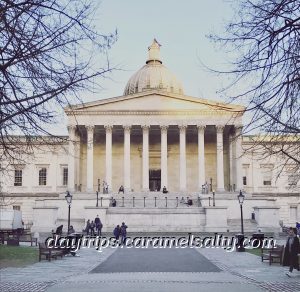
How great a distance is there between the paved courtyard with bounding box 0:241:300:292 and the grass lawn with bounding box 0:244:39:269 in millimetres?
1046

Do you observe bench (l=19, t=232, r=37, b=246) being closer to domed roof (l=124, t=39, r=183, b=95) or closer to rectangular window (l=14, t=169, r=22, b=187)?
rectangular window (l=14, t=169, r=22, b=187)

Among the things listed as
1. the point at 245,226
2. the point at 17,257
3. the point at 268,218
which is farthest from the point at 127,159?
the point at 17,257

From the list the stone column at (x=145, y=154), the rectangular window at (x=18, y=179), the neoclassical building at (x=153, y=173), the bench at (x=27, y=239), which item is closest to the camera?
the bench at (x=27, y=239)

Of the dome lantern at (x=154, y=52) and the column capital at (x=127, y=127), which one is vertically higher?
the dome lantern at (x=154, y=52)

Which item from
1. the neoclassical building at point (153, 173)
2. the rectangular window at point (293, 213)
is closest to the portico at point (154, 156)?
the neoclassical building at point (153, 173)

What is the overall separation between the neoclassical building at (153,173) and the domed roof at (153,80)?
30 cm

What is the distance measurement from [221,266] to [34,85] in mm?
14223

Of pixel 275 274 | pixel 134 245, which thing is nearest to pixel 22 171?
pixel 134 245

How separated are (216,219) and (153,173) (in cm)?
2415

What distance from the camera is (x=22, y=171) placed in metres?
74.4

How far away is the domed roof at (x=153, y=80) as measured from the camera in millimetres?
79812

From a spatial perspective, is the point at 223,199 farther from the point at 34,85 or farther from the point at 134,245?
the point at 34,85

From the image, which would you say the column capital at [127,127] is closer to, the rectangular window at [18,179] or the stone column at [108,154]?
the stone column at [108,154]

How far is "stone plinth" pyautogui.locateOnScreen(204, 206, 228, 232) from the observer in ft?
151
